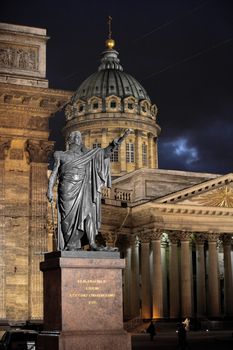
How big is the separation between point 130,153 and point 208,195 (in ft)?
76.4

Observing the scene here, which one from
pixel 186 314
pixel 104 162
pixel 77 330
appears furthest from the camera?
pixel 186 314

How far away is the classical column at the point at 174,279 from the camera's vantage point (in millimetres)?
58812

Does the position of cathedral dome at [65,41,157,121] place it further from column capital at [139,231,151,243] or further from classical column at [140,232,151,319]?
classical column at [140,232,151,319]

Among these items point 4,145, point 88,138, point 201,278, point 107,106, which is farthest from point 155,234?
point 107,106

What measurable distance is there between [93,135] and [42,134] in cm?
4697

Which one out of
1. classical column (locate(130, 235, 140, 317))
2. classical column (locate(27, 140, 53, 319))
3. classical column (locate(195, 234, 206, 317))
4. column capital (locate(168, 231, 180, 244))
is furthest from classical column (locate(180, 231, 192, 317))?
classical column (locate(27, 140, 53, 319))

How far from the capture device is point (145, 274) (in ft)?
192

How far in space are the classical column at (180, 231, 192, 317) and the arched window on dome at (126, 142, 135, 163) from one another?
77.1ft

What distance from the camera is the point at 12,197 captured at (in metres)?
35.1

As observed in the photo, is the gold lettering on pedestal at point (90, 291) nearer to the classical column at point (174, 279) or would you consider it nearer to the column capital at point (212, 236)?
the classical column at point (174, 279)

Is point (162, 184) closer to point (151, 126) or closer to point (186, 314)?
point (186, 314)

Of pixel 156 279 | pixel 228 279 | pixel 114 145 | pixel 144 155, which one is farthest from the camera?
pixel 144 155

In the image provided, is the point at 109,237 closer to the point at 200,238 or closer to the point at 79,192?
the point at 200,238

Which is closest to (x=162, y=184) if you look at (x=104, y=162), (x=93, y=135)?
(x=93, y=135)
